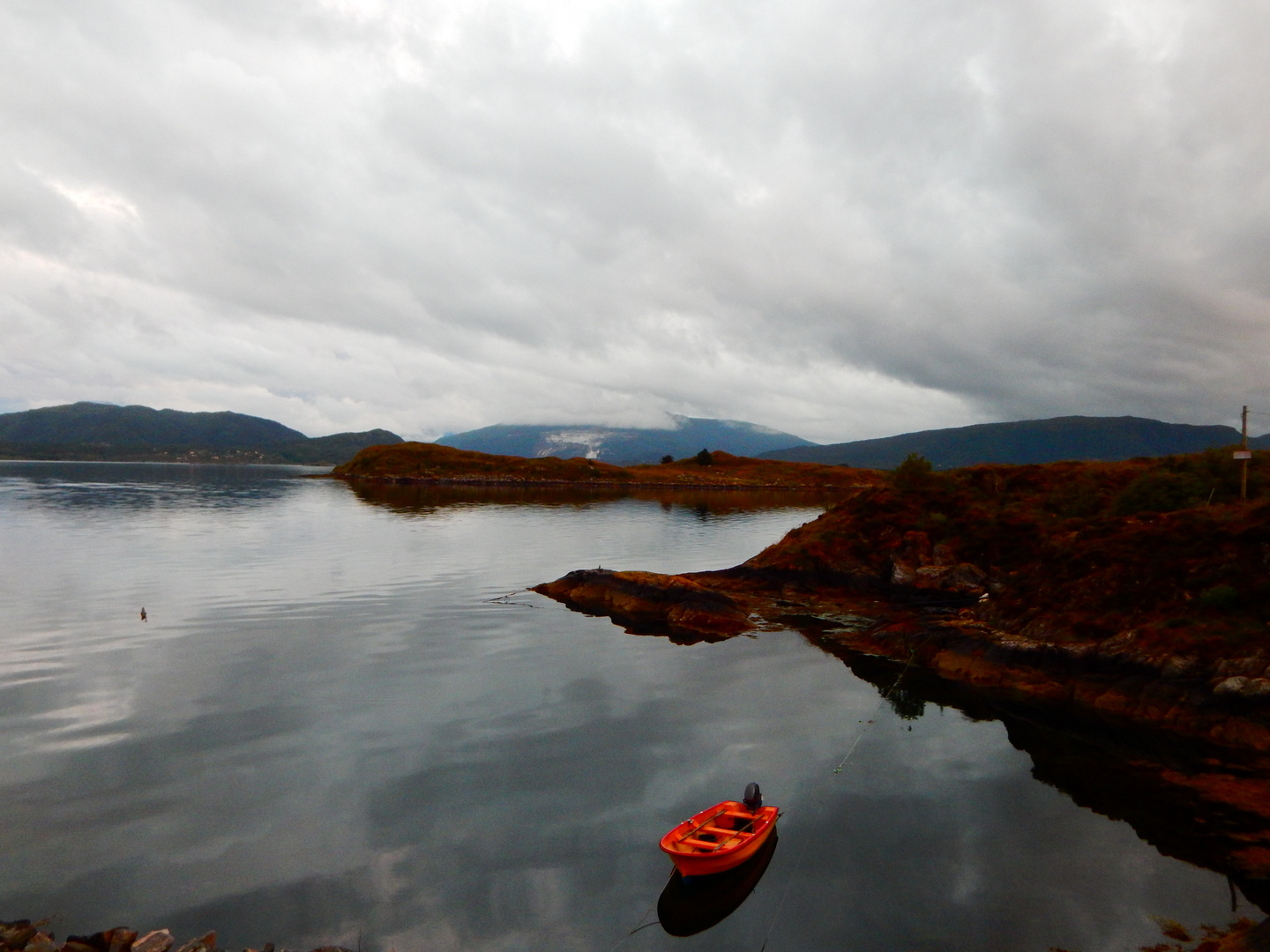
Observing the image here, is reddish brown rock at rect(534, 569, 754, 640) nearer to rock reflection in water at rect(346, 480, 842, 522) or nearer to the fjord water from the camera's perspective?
the fjord water

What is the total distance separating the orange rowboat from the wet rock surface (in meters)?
8.92

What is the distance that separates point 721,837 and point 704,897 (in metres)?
1.72

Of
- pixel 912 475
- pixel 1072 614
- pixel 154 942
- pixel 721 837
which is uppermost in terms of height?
pixel 912 475

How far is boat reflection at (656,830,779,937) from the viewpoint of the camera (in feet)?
56.6

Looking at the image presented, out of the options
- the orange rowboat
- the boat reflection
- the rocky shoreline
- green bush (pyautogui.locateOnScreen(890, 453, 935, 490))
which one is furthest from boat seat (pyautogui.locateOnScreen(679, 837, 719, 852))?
Answer: green bush (pyautogui.locateOnScreen(890, 453, 935, 490))

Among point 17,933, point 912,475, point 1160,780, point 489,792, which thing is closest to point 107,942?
point 17,933

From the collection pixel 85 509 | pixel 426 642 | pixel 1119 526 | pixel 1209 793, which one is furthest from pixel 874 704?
pixel 85 509

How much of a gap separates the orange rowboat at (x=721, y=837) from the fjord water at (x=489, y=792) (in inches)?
48.6

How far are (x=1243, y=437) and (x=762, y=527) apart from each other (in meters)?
75.2

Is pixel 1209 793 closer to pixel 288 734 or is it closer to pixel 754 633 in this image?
pixel 754 633

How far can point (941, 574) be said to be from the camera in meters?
54.6

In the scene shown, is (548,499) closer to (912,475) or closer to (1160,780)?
(912,475)

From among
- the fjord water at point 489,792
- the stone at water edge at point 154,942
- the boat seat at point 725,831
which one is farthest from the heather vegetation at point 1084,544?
the stone at water edge at point 154,942

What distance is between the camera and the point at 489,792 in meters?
23.1
